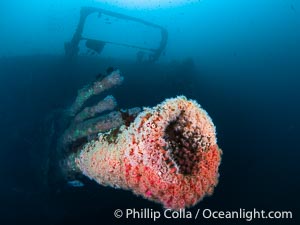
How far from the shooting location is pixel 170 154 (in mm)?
1935

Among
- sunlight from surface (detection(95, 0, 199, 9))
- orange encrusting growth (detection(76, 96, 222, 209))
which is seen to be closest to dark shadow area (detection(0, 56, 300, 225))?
orange encrusting growth (detection(76, 96, 222, 209))

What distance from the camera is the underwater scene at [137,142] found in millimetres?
2045

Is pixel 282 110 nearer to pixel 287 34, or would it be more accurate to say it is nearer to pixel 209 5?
pixel 287 34

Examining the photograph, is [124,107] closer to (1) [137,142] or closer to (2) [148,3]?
(1) [137,142]

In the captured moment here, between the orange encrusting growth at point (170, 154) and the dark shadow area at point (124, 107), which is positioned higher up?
the orange encrusting growth at point (170, 154)

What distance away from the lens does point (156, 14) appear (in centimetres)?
7888

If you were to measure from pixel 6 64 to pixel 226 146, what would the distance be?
845 centimetres

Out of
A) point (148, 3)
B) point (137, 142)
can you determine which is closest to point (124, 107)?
point (137, 142)

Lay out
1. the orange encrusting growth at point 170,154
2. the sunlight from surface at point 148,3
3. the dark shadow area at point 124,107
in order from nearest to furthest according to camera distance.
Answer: the orange encrusting growth at point 170,154 → the dark shadow area at point 124,107 → the sunlight from surface at point 148,3

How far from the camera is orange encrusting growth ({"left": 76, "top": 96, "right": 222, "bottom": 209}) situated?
1.94m

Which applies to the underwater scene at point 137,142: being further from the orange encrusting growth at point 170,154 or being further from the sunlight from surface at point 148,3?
the sunlight from surface at point 148,3

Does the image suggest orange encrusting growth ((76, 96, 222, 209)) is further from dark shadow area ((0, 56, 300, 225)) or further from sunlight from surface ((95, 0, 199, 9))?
sunlight from surface ((95, 0, 199, 9))

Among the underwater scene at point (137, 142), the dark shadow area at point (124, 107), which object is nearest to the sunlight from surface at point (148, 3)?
the underwater scene at point (137, 142)

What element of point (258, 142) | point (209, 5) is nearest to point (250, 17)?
point (209, 5)
